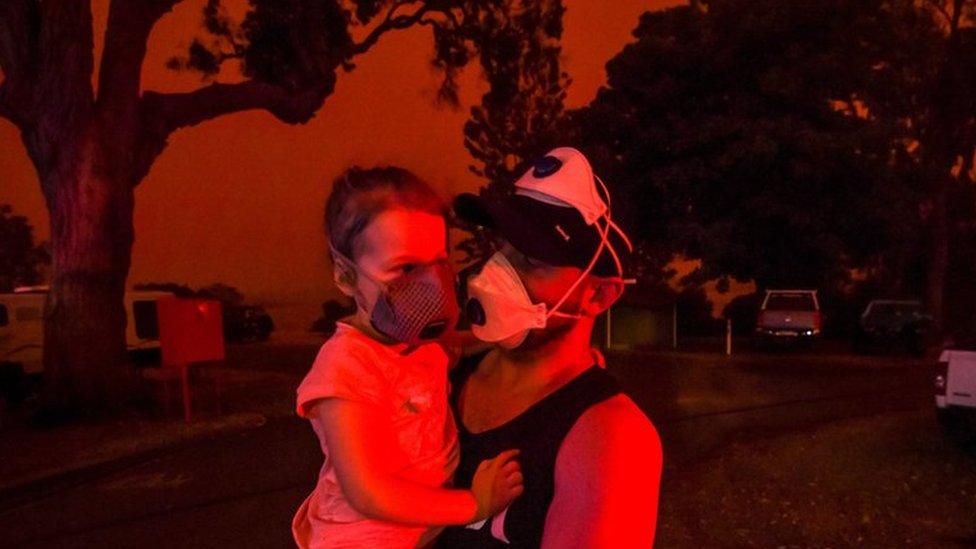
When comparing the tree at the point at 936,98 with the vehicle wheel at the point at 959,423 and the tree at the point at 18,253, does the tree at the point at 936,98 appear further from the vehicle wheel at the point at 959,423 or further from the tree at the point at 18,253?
the tree at the point at 18,253

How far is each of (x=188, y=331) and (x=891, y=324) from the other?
70.6 feet

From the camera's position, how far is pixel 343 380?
2041 millimetres

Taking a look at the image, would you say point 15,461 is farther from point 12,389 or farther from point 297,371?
point 297,371

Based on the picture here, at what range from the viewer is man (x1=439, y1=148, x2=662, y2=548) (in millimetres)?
1681

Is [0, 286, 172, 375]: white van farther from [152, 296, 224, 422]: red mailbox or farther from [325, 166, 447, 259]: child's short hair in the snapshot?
[325, 166, 447, 259]: child's short hair

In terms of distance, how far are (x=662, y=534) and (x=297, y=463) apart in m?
4.93

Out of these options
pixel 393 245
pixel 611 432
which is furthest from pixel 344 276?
pixel 611 432

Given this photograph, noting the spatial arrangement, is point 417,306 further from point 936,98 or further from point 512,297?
point 936,98

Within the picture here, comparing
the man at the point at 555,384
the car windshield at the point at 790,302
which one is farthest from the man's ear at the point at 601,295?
the car windshield at the point at 790,302

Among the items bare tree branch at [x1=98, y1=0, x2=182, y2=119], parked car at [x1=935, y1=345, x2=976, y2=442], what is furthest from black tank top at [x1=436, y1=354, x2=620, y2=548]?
bare tree branch at [x1=98, y1=0, x2=182, y2=119]

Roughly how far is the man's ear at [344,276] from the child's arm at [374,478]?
344 mm

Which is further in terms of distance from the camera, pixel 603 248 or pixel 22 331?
pixel 22 331

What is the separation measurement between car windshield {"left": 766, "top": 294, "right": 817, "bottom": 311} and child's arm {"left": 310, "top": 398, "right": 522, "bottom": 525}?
26322 mm

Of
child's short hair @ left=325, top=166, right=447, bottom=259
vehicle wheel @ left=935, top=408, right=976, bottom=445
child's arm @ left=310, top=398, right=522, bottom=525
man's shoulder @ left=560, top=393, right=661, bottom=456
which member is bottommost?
vehicle wheel @ left=935, top=408, right=976, bottom=445
